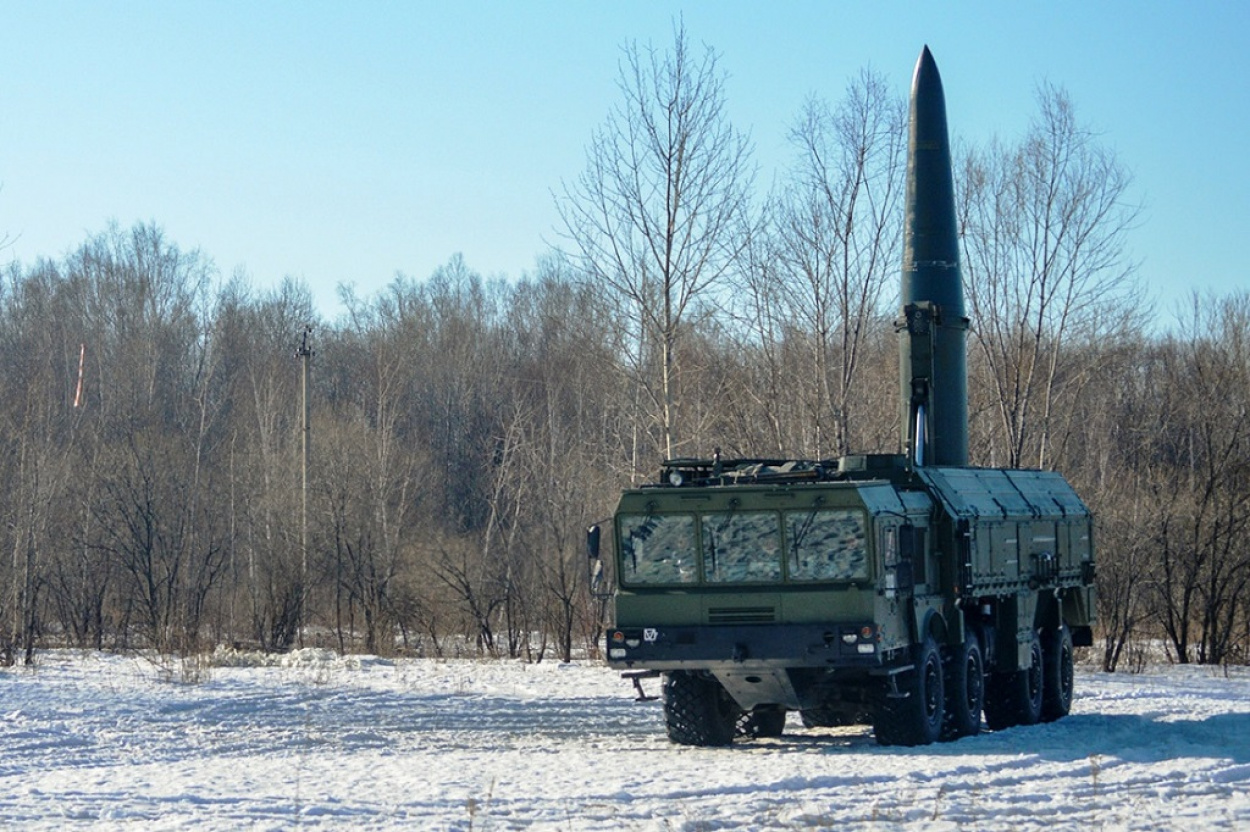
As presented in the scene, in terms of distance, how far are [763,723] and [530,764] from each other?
4150 mm

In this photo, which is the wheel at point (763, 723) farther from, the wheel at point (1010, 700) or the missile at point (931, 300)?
the missile at point (931, 300)

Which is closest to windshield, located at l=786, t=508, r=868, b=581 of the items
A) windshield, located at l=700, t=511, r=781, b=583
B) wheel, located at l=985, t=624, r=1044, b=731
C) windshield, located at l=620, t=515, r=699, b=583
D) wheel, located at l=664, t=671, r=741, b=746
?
windshield, located at l=700, t=511, r=781, b=583

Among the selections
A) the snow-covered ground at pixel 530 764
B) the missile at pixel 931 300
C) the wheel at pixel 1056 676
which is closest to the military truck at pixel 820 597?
the snow-covered ground at pixel 530 764

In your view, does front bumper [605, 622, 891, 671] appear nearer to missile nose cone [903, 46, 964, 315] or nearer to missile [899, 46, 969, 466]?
missile [899, 46, 969, 466]

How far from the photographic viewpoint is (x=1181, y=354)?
64.9 metres

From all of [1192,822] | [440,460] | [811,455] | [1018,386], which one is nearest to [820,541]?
[1192,822]

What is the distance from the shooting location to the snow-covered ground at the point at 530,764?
10844mm

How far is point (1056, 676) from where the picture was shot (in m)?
19.5

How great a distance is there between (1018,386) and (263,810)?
986 inches

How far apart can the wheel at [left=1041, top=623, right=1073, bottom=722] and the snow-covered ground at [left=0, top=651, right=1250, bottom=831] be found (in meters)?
0.39

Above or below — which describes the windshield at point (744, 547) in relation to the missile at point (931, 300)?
below

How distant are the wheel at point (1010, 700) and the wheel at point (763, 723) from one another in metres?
2.94

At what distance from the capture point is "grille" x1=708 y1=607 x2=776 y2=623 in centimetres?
1511

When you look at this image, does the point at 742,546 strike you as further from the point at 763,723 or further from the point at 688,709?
the point at 763,723
